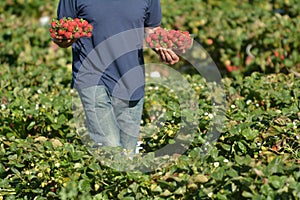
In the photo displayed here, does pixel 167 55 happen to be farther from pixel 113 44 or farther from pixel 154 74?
pixel 154 74

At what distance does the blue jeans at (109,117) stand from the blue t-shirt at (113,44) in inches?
2.1

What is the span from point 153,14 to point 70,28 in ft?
1.72

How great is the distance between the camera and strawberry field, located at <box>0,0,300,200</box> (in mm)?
2664

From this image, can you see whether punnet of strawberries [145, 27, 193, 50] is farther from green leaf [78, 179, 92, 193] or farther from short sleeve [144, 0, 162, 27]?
green leaf [78, 179, 92, 193]

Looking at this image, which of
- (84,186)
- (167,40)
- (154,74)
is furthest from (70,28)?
(154,74)

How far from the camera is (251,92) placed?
4.05 metres

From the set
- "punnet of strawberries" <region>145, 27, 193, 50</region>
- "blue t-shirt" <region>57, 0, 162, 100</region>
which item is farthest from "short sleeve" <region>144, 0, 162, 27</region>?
"punnet of strawberries" <region>145, 27, 193, 50</region>

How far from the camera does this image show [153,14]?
3.23 metres

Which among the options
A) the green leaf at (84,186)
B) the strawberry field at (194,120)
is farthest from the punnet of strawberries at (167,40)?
the green leaf at (84,186)

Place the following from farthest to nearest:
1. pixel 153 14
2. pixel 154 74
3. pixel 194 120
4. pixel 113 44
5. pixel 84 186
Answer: pixel 154 74
pixel 194 120
pixel 153 14
pixel 113 44
pixel 84 186

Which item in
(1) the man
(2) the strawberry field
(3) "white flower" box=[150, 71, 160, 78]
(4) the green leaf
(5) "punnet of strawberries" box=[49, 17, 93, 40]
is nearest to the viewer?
(2) the strawberry field

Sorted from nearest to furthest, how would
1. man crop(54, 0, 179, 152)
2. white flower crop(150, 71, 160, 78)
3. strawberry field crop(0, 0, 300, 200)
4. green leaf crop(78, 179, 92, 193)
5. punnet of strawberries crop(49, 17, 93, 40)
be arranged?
strawberry field crop(0, 0, 300, 200)
green leaf crop(78, 179, 92, 193)
punnet of strawberries crop(49, 17, 93, 40)
man crop(54, 0, 179, 152)
white flower crop(150, 71, 160, 78)

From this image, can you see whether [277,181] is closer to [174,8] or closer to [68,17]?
[68,17]

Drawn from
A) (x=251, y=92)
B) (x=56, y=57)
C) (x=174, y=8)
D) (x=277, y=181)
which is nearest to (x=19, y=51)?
(x=56, y=57)
